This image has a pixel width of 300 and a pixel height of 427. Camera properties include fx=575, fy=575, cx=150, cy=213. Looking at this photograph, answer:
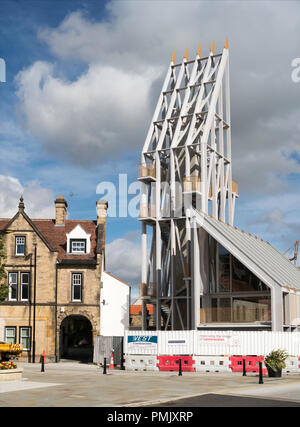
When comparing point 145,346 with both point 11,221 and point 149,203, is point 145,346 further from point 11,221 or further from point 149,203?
point 11,221

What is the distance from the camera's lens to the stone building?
4550 cm

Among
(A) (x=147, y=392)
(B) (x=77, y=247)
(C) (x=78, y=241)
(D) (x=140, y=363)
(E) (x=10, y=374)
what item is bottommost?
(D) (x=140, y=363)

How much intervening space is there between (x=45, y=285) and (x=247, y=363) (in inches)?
823

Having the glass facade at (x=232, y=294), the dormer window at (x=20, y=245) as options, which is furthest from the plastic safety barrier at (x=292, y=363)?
the dormer window at (x=20, y=245)

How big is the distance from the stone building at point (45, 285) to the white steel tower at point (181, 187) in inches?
184

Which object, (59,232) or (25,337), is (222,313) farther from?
(59,232)

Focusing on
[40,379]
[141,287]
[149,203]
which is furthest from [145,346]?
[149,203]

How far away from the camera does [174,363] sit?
105 feet

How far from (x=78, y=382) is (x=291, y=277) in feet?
70.5

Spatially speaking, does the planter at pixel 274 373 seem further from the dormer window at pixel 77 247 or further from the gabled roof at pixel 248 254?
the dormer window at pixel 77 247

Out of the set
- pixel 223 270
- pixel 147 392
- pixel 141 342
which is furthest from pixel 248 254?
pixel 147 392

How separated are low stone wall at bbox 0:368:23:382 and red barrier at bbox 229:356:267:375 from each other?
37.1ft

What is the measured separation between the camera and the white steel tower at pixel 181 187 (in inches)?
1718

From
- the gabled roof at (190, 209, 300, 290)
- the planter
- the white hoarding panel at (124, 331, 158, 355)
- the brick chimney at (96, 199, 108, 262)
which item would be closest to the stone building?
the brick chimney at (96, 199, 108, 262)
